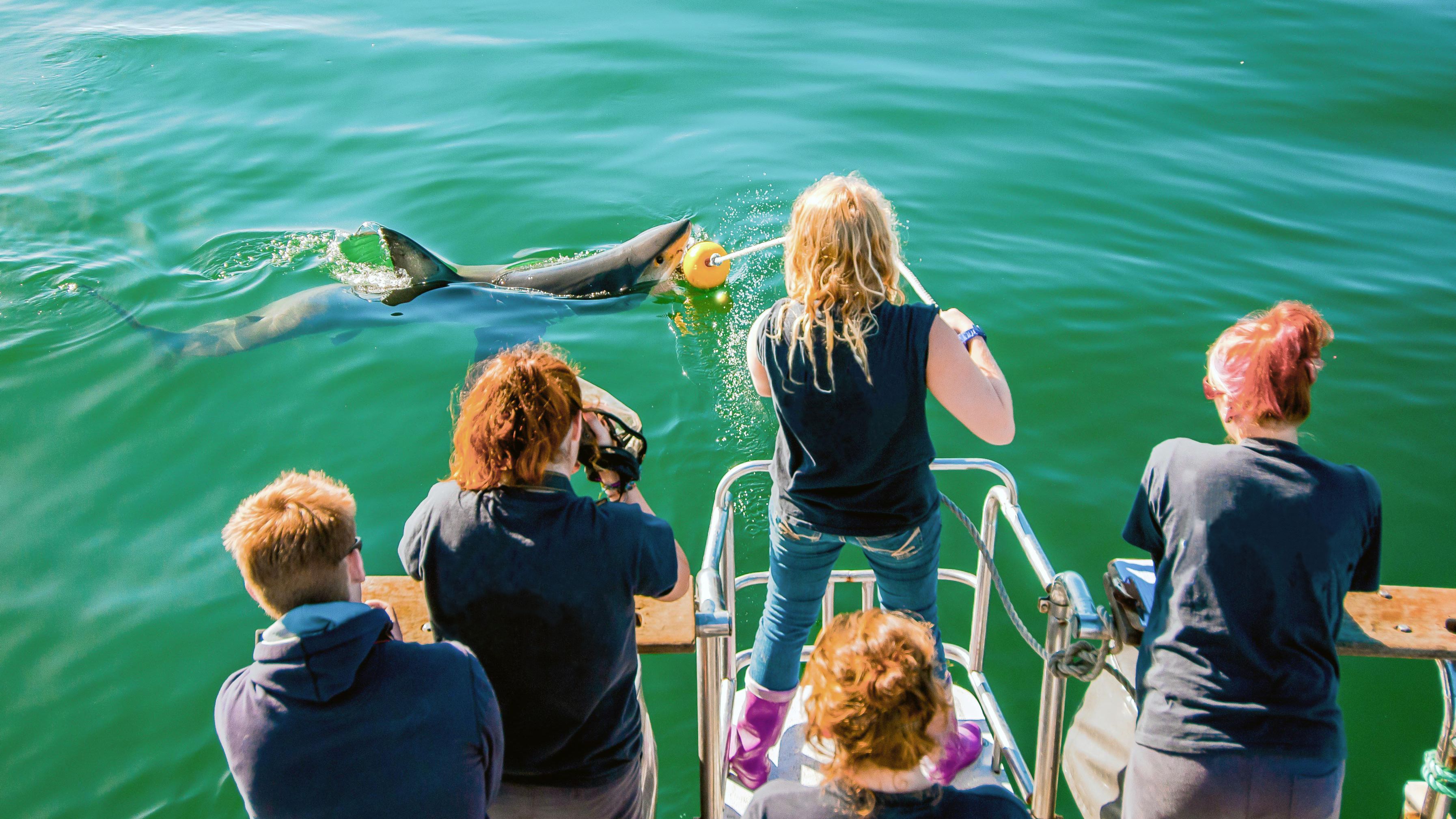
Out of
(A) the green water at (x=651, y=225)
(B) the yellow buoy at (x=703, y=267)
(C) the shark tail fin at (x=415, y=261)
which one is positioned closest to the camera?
(A) the green water at (x=651, y=225)

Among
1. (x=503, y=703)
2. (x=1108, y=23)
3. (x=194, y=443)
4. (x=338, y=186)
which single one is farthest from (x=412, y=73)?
(x=503, y=703)

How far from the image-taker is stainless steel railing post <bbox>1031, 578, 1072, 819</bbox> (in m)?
2.81

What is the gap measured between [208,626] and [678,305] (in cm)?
A: 468

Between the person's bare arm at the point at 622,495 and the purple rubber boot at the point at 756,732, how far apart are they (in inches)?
32.5

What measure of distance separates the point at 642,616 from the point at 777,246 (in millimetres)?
6957

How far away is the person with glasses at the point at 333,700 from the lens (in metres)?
2.00

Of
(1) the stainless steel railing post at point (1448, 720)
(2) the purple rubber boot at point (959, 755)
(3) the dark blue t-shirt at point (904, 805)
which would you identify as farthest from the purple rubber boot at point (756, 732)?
(1) the stainless steel railing post at point (1448, 720)

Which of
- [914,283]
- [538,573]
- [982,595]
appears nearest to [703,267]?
[914,283]

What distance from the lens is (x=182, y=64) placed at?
43.1 ft

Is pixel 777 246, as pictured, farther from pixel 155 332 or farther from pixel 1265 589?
pixel 1265 589

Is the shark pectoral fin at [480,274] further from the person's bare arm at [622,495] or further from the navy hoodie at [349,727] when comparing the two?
the navy hoodie at [349,727]

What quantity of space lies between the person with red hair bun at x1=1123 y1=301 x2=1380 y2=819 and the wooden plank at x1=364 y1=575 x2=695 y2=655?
4.58 feet

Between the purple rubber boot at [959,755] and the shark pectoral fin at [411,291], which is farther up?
the shark pectoral fin at [411,291]

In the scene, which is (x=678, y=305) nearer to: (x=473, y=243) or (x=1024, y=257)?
(x=473, y=243)
